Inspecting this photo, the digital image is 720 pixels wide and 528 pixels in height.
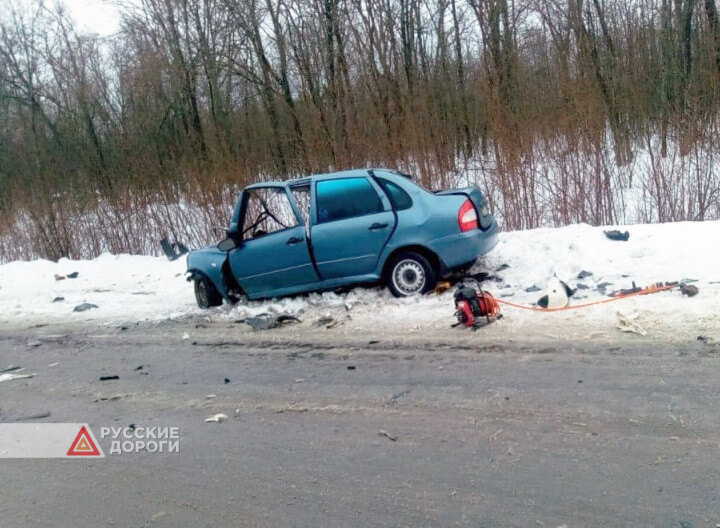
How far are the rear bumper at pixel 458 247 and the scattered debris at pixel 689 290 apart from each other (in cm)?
245

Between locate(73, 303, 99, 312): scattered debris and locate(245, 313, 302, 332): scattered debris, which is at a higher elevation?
locate(73, 303, 99, 312): scattered debris

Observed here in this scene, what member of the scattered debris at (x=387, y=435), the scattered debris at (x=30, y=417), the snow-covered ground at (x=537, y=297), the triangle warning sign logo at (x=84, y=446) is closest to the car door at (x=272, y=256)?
the snow-covered ground at (x=537, y=297)

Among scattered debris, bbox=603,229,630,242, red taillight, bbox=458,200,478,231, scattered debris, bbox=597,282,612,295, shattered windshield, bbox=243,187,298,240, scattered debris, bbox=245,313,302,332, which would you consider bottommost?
scattered debris, bbox=597,282,612,295

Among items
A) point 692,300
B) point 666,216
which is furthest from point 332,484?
point 666,216

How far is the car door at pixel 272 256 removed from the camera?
8.98 m

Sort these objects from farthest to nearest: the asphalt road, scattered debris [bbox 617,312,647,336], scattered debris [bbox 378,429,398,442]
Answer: scattered debris [bbox 617,312,647,336] < scattered debris [bbox 378,429,398,442] < the asphalt road

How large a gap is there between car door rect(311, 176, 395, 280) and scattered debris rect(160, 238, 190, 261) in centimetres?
799

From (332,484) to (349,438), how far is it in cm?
68

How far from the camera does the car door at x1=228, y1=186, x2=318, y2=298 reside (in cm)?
898

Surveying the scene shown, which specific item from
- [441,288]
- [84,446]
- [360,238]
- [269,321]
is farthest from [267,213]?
[84,446]

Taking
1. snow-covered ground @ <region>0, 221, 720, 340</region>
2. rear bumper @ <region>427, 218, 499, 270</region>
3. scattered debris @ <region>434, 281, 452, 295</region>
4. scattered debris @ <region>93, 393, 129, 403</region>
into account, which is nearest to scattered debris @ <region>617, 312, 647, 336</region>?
snow-covered ground @ <region>0, 221, 720, 340</region>

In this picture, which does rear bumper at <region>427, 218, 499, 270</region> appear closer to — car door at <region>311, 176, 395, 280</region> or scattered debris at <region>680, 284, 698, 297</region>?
car door at <region>311, 176, 395, 280</region>

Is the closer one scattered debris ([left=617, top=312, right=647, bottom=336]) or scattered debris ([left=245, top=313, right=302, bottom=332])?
scattered debris ([left=617, top=312, right=647, bottom=336])

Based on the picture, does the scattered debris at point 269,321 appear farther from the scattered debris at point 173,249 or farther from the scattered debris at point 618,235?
the scattered debris at point 173,249
